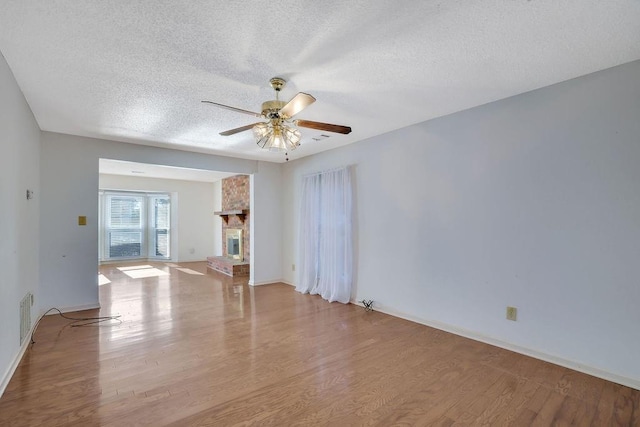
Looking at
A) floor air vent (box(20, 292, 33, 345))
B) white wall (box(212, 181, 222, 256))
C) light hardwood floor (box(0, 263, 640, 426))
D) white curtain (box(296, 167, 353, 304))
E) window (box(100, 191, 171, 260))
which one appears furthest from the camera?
white wall (box(212, 181, 222, 256))

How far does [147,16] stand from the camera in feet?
5.56

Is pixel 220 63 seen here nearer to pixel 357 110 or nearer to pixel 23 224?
pixel 357 110

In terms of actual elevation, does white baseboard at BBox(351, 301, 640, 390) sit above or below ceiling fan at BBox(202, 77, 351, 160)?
below

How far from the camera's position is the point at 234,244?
7355mm

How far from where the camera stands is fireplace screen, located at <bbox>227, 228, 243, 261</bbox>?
699cm

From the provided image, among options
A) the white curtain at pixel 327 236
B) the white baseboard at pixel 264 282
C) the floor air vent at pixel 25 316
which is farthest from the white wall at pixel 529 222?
the floor air vent at pixel 25 316

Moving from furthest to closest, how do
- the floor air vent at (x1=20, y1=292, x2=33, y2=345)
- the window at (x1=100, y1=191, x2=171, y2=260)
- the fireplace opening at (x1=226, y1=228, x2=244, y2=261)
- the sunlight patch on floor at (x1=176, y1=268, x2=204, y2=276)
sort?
the window at (x1=100, y1=191, x2=171, y2=260)
the fireplace opening at (x1=226, y1=228, x2=244, y2=261)
the sunlight patch on floor at (x1=176, y1=268, x2=204, y2=276)
the floor air vent at (x1=20, y1=292, x2=33, y2=345)

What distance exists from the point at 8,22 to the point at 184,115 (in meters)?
1.54

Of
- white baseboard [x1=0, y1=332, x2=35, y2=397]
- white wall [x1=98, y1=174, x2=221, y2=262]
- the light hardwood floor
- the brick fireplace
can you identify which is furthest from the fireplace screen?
white baseboard [x1=0, y1=332, x2=35, y2=397]

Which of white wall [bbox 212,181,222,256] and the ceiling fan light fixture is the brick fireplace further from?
the ceiling fan light fixture

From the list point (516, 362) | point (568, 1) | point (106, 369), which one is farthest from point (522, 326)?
point (106, 369)

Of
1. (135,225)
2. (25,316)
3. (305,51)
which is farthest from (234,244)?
(305,51)

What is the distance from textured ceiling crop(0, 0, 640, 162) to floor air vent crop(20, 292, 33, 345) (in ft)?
6.11

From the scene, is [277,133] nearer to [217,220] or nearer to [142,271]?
[142,271]
